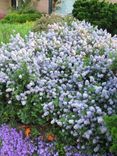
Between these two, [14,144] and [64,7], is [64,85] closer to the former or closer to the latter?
[14,144]

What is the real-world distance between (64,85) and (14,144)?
0.76 metres

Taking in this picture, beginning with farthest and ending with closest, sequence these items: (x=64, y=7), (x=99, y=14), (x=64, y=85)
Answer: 1. (x=64, y=7)
2. (x=99, y=14)
3. (x=64, y=85)

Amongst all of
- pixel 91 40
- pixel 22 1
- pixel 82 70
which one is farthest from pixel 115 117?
pixel 22 1

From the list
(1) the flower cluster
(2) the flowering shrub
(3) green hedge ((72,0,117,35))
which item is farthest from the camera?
(3) green hedge ((72,0,117,35))

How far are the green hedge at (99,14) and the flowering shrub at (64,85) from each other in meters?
4.48

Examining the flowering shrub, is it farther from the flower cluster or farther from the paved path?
the paved path

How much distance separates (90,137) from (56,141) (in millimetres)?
493

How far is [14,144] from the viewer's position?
493 centimetres

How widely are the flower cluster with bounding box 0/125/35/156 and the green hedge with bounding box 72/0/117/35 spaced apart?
5.99 meters

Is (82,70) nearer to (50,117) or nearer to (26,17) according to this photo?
(50,117)

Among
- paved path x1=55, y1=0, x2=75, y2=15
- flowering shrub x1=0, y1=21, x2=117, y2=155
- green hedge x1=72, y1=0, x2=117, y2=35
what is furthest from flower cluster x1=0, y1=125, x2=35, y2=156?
paved path x1=55, y1=0, x2=75, y2=15

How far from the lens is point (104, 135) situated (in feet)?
14.0

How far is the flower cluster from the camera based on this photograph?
15.8 ft

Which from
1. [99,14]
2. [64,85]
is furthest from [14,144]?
[99,14]
